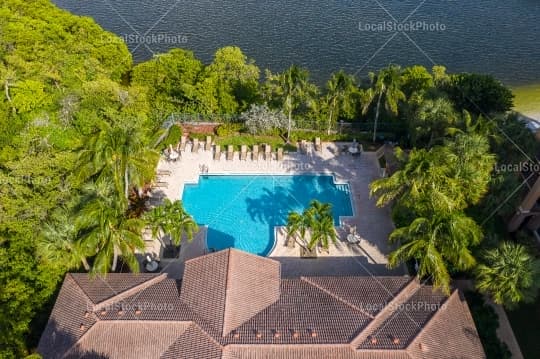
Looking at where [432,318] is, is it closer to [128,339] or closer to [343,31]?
[128,339]

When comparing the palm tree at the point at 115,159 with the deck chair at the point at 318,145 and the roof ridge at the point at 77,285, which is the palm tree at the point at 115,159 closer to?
the roof ridge at the point at 77,285

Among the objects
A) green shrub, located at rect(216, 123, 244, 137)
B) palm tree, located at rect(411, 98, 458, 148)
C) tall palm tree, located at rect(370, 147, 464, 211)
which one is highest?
palm tree, located at rect(411, 98, 458, 148)

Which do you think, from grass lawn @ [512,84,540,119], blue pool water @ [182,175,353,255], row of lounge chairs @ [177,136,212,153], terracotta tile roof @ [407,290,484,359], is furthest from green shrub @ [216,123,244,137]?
grass lawn @ [512,84,540,119]

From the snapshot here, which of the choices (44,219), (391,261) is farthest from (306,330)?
(44,219)

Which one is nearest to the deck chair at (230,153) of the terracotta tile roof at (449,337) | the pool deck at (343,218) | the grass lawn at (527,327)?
the pool deck at (343,218)

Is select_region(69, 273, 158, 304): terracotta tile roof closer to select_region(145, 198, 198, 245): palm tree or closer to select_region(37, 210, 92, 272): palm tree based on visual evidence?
select_region(37, 210, 92, 272): palm tree

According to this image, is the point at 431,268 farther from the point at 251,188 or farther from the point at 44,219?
the point at 44,219
